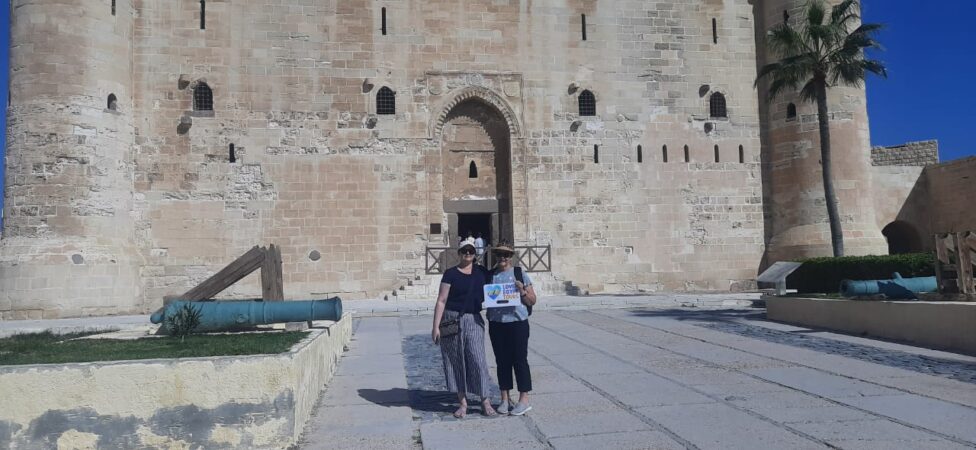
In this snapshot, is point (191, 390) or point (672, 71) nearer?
point (191, 390)

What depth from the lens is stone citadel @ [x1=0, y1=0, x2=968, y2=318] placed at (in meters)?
15.5

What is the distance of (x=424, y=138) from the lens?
18.2 m

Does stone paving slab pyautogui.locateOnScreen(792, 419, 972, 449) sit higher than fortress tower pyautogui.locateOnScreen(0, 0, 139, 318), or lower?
lower

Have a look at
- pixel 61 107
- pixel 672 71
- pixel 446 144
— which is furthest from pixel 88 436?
pixel 672 71

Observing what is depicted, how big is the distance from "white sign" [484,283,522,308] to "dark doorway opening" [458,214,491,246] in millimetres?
14460

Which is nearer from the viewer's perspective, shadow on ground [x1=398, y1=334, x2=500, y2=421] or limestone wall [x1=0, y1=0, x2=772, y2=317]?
shadow on ground [x1=398, y1=334, x2=500, y2=421]

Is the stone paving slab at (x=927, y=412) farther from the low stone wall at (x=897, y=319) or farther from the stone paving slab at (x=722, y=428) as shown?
the low stone wall at (x=897, y=319)

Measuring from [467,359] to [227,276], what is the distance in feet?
15.6

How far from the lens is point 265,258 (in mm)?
8734

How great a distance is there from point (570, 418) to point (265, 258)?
5.28 m

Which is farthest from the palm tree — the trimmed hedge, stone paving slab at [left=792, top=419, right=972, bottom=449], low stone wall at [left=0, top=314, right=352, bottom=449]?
low stone wall at [left=0, top=314, right=352, bottom=449]

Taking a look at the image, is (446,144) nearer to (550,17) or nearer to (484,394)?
(550,17)

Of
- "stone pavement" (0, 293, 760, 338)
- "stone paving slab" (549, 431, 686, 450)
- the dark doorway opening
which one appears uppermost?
the dark doorway opening

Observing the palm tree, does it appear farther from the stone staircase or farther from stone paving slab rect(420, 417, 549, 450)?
stone paving slab rect(420, 417, 549, 450)
